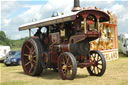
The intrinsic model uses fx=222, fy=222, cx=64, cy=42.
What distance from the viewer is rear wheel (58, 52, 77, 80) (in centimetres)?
837

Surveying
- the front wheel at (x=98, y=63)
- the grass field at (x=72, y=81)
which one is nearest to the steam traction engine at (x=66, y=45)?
the front wheel at (x=98, y=63)

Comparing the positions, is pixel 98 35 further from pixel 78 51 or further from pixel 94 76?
pixel 94 76

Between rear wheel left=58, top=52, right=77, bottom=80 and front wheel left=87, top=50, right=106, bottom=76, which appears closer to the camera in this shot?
rear wheel left=58, top=52, right=77, bottom=80

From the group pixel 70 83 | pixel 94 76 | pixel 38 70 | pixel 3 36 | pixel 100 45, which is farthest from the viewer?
pixel 3 36

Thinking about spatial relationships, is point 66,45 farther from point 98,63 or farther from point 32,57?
point 32,57

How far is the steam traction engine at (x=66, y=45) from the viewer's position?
8852mm

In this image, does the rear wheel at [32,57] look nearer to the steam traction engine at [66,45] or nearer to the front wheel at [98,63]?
the steam traction engine at [66,45]

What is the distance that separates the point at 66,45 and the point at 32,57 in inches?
89.5

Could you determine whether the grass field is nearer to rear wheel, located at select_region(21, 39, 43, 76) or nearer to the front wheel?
the front wheel

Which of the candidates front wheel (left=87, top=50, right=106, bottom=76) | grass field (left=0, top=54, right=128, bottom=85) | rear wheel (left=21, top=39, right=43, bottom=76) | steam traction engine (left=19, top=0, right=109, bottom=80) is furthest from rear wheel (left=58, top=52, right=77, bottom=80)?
rear wheel (left=21, top=39, right=43, bottom=76)

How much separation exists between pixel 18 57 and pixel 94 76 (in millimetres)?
10162

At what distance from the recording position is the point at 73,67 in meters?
8.28

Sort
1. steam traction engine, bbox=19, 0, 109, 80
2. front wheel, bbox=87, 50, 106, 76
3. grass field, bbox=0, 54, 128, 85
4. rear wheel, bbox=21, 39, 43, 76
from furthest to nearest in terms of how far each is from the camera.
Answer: rear wheel, bbox=21, 39, 43, 76
front wheel, bbox=87, 50, 106, 76
steam traction engine, bbox=19, 0, 109, 80
grass field, bbox=0, 54, 128, 85

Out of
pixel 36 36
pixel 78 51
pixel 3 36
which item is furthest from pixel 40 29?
pixel 3 36
